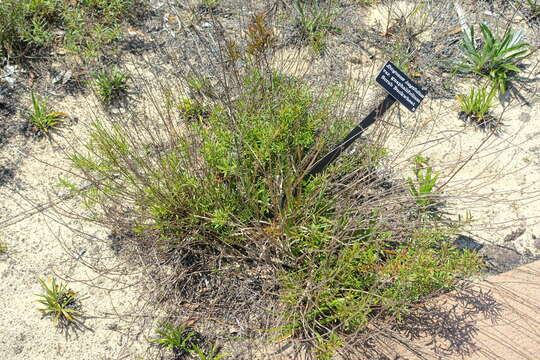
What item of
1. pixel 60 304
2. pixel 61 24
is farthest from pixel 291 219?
pixel 61 24

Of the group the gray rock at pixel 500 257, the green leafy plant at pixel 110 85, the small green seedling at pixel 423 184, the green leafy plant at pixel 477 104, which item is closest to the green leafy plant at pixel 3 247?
the green leafy plant at pixel 110 85

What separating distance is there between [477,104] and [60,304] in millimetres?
3447

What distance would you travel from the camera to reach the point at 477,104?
3.81 m

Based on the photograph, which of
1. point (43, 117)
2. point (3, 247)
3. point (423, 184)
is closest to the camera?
point (3, 247)

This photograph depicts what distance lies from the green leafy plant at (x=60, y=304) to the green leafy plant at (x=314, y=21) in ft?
9.08

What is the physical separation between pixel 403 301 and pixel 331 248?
0.49m

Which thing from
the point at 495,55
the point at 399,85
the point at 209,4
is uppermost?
the point at 495,55

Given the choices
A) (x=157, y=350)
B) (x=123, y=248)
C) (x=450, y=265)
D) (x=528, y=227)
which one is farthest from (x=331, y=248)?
(x=528, y=227)

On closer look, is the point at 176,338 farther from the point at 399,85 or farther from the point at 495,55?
the point at 495,55

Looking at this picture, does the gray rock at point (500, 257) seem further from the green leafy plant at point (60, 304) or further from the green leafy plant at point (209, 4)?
the green leafy plant at point (209, 4)

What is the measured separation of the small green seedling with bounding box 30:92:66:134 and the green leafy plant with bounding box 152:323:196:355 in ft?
A: 5.93

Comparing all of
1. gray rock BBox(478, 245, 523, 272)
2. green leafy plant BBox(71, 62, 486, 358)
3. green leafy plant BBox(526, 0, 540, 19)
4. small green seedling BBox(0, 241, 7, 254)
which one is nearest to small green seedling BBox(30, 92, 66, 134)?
green leafy plant BBox(71, 62, 486, 358)

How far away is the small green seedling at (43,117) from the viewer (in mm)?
3434

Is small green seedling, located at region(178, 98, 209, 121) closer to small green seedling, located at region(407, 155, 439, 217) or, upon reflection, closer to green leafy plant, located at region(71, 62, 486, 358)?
green leafy plant, located at region(71, 62, 486, 358)
